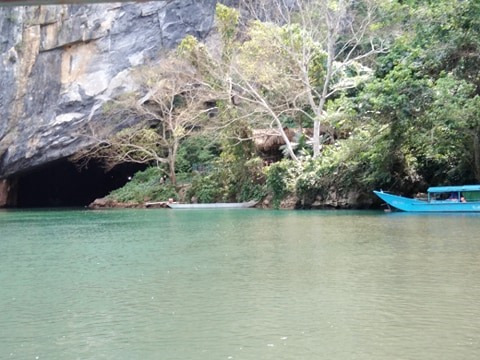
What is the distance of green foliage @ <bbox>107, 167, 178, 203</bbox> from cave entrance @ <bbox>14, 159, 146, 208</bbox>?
5.43 m

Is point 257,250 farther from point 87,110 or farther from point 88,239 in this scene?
point 87,110

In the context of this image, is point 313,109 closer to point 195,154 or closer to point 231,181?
point 231,181

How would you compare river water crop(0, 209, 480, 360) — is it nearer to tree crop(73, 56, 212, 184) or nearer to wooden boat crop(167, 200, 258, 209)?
wooden boat crop(167, 200, 258, 209)

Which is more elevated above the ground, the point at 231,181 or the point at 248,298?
the point at 231,181

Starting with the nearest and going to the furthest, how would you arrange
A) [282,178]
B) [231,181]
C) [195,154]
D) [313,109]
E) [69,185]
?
[313,109]
[282,178]
[231,181]
[195,154]
[69,185]

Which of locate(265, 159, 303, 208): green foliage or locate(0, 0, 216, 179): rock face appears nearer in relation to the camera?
locate(265, 159, 303, 208): green foliage

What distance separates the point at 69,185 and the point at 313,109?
22912 mm

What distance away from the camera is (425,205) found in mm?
19391

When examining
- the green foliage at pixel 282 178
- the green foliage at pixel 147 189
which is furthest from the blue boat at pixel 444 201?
the green foliage at pixel 147 189

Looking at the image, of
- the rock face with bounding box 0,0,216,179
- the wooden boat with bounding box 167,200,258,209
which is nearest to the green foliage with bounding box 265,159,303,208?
the wooden boat with bounding box 167,200,258,209

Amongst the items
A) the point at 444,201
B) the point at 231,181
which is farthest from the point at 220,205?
the point at 444,201

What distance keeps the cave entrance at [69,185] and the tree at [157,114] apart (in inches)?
303

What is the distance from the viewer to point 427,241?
1135 centimetres

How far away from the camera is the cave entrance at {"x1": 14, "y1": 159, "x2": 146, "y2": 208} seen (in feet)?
130
